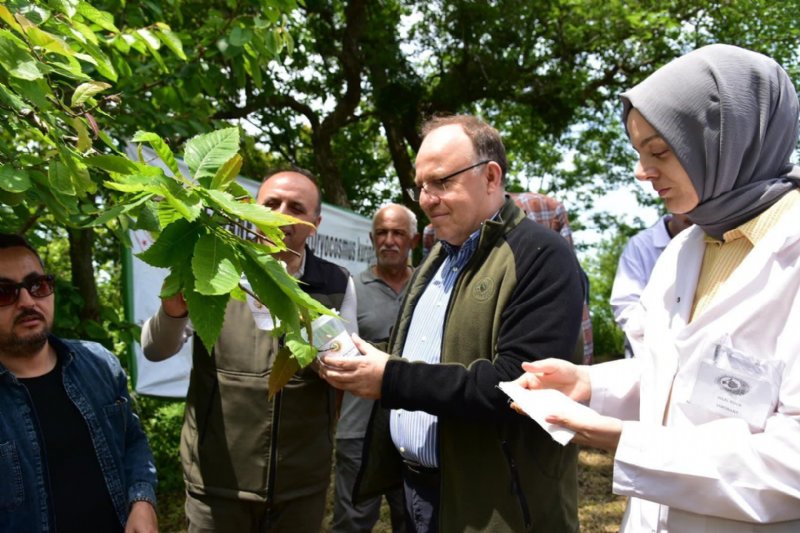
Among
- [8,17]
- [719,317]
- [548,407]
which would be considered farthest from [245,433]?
[719,317]

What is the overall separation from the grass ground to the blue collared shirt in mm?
3348

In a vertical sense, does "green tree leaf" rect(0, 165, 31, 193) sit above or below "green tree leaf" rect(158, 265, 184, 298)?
above

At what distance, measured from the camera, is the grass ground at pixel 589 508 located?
18.1 feet

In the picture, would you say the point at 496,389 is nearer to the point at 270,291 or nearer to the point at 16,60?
the point at 270,291

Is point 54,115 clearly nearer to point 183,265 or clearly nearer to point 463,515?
point 183,265

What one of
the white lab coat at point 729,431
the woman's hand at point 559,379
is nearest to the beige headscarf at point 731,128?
the white lab coat at point 729,431

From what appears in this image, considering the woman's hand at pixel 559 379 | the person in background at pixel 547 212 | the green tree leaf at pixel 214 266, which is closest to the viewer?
the green tree leaf at pixel 214 266

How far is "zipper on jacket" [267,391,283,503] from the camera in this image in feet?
8.95

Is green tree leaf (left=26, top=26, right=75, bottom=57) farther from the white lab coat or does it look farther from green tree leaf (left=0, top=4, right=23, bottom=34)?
the white lab coat

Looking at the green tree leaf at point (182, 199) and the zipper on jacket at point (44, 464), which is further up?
the green tree leaf at point (182, 199)

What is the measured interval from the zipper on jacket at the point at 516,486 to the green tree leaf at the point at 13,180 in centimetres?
147

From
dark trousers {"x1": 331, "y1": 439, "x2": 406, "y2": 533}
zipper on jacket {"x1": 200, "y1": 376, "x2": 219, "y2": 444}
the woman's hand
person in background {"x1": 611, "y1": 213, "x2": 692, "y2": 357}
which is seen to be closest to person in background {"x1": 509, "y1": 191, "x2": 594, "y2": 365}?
person in background {"x1": 611, "y1": 213, "x2": 692, "y2": 357}

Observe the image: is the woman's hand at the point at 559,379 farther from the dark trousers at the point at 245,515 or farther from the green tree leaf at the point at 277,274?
the dark trousers at the point at 245,515

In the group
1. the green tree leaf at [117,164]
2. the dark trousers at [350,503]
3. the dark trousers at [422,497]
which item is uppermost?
the green tree leaf at [117,164]
